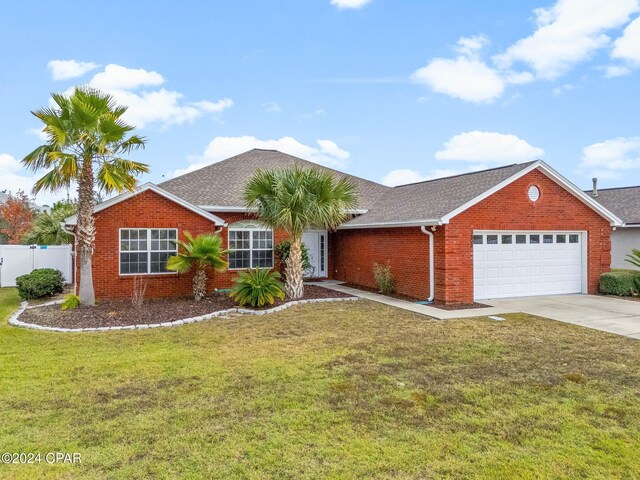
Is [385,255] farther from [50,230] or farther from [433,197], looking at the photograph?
[50,230]

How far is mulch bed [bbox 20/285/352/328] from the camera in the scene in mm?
9649

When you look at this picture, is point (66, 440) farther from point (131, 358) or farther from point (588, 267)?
point (588, 267)

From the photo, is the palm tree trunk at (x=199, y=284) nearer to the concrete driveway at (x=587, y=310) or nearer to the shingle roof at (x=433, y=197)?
the shingle roof at (x=433, y=197)

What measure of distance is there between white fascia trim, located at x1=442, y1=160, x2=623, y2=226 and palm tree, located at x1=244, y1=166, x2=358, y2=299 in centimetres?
316

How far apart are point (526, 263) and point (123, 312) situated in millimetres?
11833

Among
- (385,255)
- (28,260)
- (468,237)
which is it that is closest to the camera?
(468,237)

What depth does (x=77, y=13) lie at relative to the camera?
13328mm

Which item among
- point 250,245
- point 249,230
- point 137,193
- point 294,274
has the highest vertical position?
point 137,193

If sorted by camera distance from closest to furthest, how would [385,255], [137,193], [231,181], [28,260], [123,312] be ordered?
[123,312] < [137,193] < [385,255] < [28,260] < [231,181]

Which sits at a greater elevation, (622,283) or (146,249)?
(146,249)

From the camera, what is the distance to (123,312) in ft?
Result: 35.1

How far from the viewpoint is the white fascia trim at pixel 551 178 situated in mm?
12195

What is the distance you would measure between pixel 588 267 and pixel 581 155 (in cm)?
741

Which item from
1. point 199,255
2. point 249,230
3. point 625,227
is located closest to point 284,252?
point 249,230
